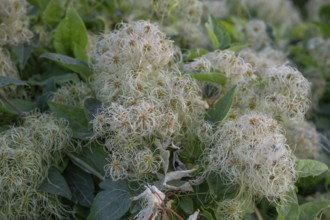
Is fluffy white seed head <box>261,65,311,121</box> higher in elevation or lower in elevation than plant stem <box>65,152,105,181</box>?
higher

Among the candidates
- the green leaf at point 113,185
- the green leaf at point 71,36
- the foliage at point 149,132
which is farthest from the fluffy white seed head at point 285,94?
the green leaf at point 71,36

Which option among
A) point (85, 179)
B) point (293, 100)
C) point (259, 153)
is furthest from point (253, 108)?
point (85, 179)

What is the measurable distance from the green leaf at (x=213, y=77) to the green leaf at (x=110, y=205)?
25 centimetres

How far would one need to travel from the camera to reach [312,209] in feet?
2.76

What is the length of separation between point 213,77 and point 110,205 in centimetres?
29

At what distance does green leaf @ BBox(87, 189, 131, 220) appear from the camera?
0.77 metres

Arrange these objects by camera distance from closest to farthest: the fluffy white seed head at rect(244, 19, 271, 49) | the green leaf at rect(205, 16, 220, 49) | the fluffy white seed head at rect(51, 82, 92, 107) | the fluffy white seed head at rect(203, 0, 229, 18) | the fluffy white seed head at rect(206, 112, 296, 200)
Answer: the fluffy white seed head at rect(206, 112, 296, 200) < the fluffy white seed head at rect(51, 82, 92, 107) < the green leaf at rect(205, 16, 220, 49) < the fluffy white seed head at rect(244, 19, 271, 49) < the fluffy white seed head at rect(203, 0, 229, 18)

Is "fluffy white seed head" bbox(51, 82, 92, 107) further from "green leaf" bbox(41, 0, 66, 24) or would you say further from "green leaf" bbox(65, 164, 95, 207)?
"green leaf" bbox(41, 0, 66, 24)

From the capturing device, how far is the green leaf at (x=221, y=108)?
2.75 ft

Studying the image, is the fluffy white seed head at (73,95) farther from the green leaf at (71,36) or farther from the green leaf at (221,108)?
the green leaf at (221,108)

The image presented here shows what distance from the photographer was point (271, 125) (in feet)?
2.60

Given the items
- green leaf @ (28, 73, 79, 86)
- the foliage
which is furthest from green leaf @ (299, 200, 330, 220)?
green leaf @ (28, 73, 79, 86)

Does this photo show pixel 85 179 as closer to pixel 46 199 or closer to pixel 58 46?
pixel 46 199

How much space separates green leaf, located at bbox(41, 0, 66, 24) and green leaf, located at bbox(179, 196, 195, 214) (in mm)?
573
